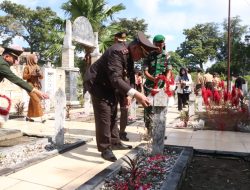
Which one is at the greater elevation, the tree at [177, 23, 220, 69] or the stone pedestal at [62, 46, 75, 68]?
the tree at [177, 23, 220, 69]

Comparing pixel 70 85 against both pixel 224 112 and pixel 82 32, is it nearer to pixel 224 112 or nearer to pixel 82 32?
pixel 82 32

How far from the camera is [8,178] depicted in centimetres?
365

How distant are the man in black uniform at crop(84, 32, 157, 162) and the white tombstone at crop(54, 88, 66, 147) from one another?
65cm

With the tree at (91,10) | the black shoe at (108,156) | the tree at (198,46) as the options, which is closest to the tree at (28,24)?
the tree at (91,10)

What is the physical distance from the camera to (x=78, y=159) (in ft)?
15.1

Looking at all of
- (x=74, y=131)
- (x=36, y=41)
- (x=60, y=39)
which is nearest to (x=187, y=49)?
(x=36, y=41)

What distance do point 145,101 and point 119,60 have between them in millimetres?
734

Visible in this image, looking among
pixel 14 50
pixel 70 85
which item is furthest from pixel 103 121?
pixel 70 85

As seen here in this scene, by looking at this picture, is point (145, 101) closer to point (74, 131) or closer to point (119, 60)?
point (119, 60)

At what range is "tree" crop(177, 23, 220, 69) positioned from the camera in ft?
214

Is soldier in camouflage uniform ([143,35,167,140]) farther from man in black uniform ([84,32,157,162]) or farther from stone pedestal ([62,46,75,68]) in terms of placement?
stone pedestal ([62,46,75,68])

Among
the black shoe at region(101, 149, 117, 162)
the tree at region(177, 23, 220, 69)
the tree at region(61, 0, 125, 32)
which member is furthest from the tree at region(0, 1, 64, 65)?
the black shoe at region(101, 149, 117, 162)

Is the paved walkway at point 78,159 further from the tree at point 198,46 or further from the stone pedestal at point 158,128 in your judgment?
the tree at point 198,46

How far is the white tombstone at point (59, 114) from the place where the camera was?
5020 millimetres
